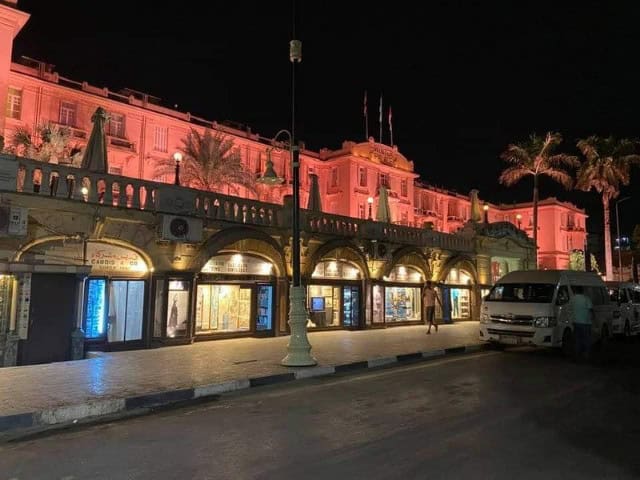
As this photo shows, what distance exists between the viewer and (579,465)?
17.9ft

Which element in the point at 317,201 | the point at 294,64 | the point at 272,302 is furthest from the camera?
the point at 317,201

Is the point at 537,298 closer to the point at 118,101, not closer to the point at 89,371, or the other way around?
the point at 89,371

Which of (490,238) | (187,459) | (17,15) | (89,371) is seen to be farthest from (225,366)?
(17,15)

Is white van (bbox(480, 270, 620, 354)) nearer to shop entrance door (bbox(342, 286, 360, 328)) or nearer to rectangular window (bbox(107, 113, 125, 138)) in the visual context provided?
shop entrance door (bbox(342, 286, 360, 328))

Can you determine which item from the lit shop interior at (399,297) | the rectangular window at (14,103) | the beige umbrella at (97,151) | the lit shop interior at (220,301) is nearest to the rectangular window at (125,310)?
the lit shop interior at (220,301)

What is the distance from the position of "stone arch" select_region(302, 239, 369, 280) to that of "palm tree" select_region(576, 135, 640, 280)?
26.0 metres

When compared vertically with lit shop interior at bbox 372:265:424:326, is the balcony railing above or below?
above

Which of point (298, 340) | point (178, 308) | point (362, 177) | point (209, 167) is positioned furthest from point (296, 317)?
point (362, 177)

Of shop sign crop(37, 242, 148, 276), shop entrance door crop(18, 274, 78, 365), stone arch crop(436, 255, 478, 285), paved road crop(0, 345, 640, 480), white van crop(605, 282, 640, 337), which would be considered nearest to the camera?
paved road crop(0, 345, 640, 480)

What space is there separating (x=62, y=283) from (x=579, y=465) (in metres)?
11.0

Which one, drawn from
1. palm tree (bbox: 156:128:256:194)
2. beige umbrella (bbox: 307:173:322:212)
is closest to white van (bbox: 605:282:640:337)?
Result: beige umbrella (bbox: 307:173:322:212)

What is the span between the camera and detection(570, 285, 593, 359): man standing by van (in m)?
14.4

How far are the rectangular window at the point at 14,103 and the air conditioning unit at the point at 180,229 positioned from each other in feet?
76.1

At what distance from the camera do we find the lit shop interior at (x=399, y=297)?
73.5 feet
